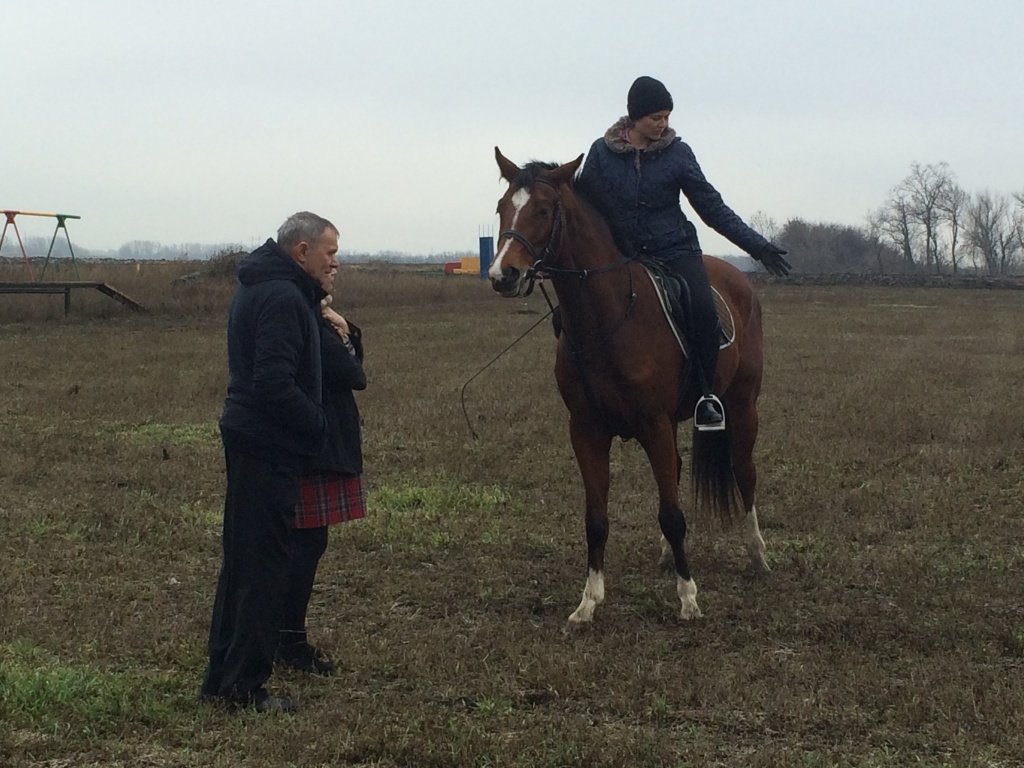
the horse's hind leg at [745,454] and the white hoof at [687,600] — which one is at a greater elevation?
the horse's hind leg at [745,454]

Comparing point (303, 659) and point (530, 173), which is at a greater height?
point (530, 173)

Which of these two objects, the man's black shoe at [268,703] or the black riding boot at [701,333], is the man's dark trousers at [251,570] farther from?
the black riding boot at [701,333]

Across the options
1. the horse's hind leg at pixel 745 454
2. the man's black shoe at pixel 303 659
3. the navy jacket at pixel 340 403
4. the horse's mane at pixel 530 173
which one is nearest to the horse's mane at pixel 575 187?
the horse's mane at pixel 530 173

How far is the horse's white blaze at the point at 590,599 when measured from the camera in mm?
5645

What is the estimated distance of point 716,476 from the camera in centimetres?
704

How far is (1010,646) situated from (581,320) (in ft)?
8.74

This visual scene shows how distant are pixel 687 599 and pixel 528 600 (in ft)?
3.01

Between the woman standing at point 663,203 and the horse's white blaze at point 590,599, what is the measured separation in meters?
1.11

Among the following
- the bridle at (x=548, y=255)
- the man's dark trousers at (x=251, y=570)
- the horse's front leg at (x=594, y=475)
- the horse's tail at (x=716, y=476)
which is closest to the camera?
the man's dark trousers at (x=251, y=570)

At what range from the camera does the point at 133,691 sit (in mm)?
4465

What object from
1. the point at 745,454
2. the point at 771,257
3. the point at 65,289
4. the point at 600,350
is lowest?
the point at 745,454

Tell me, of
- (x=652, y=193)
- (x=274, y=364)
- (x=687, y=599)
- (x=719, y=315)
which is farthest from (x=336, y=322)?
(x=719, y=315)

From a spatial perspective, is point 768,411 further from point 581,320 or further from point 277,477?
point 277,477

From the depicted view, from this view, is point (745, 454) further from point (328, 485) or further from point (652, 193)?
point (328, 485)
